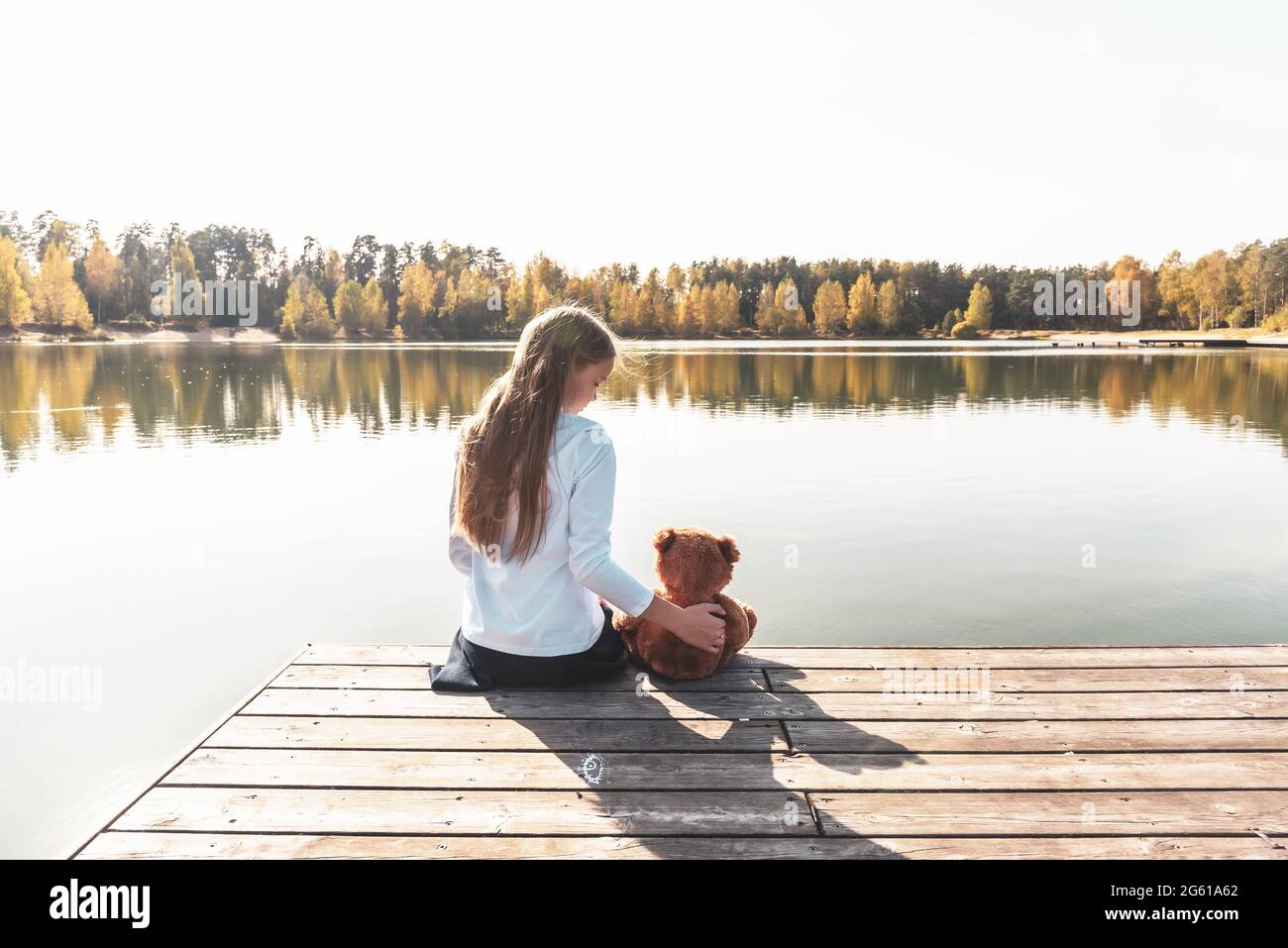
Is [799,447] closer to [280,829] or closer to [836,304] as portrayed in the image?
[280,829]

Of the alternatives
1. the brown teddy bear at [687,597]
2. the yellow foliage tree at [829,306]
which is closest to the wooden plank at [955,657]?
the brown teddy bear at [687,597]

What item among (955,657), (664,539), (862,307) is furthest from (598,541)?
(862,307)

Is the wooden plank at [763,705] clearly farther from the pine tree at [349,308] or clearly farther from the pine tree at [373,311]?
the pine tree at [349,308]

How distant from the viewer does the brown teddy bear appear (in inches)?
151

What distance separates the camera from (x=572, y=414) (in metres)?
3.45

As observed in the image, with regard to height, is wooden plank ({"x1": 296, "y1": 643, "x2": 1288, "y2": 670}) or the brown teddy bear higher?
the brown teddy bear

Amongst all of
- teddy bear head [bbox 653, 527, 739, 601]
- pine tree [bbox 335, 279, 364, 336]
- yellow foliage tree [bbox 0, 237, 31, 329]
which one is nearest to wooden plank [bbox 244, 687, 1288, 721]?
teddy bear head [bbox 653, 527, 739, 601]

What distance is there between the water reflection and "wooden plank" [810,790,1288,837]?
50.3ft

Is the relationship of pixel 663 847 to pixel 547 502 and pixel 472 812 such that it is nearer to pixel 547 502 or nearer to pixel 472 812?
pixel 472 812

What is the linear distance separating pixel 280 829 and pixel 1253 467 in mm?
15119

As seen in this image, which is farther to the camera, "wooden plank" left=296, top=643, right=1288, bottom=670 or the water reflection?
the water reflection

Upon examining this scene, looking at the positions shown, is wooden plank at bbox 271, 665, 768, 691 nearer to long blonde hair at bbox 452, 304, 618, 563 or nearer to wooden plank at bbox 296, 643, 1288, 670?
wooden plank at bbox 296, 643, 1288, 670

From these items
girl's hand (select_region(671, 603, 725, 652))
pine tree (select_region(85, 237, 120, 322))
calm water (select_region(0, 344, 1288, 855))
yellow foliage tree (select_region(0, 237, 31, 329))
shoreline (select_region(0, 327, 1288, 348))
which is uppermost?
pine tree (select_region(85, 237, 120, 322))
